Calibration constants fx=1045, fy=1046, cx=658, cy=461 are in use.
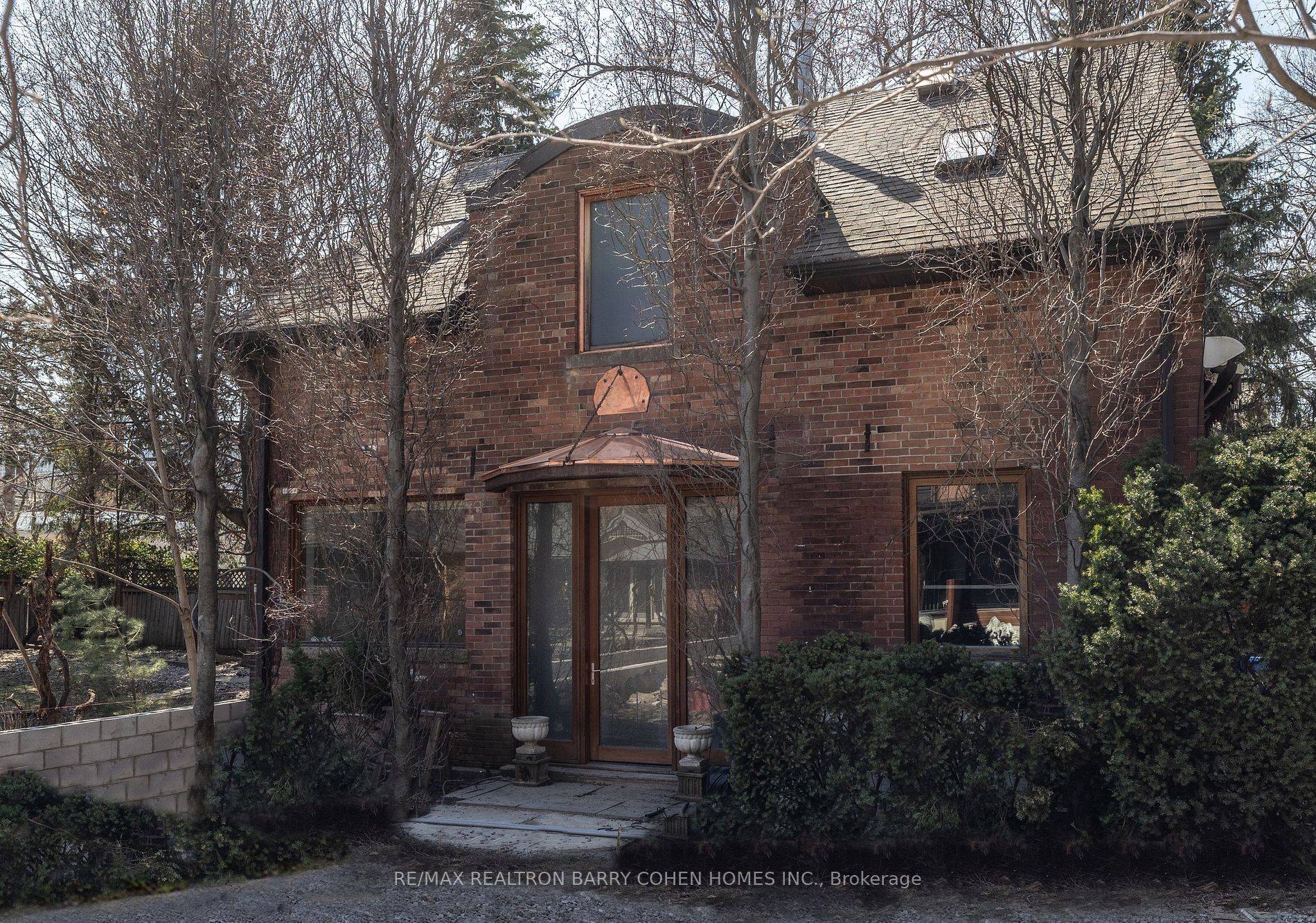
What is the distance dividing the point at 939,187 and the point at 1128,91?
4.60ft

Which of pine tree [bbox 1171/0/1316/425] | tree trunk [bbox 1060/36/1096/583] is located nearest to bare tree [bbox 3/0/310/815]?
tree trunk [bbox 1060/36/1096/583]

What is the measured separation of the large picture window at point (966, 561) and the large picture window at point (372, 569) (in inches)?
152

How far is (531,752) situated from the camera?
863 cm

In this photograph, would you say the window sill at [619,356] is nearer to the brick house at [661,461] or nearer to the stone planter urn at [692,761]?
the brick house at [661,461]

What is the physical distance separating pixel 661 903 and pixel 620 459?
128 inches

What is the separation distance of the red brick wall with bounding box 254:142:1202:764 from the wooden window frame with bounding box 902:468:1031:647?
0.09m

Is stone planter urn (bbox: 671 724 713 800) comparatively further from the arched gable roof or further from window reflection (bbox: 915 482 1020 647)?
the arched gable roof

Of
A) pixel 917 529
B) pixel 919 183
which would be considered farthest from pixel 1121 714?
pixel 919 183

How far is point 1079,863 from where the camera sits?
20.2 feet

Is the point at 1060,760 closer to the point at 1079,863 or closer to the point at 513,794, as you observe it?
the point at 1079,863

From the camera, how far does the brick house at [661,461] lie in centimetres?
815

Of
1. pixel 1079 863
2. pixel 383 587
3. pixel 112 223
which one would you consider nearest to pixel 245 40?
pixel 112 223

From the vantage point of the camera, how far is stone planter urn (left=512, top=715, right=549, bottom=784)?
28.2 feet

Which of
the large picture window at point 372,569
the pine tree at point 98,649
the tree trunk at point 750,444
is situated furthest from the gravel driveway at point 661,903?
the pine tree at point 98,649
